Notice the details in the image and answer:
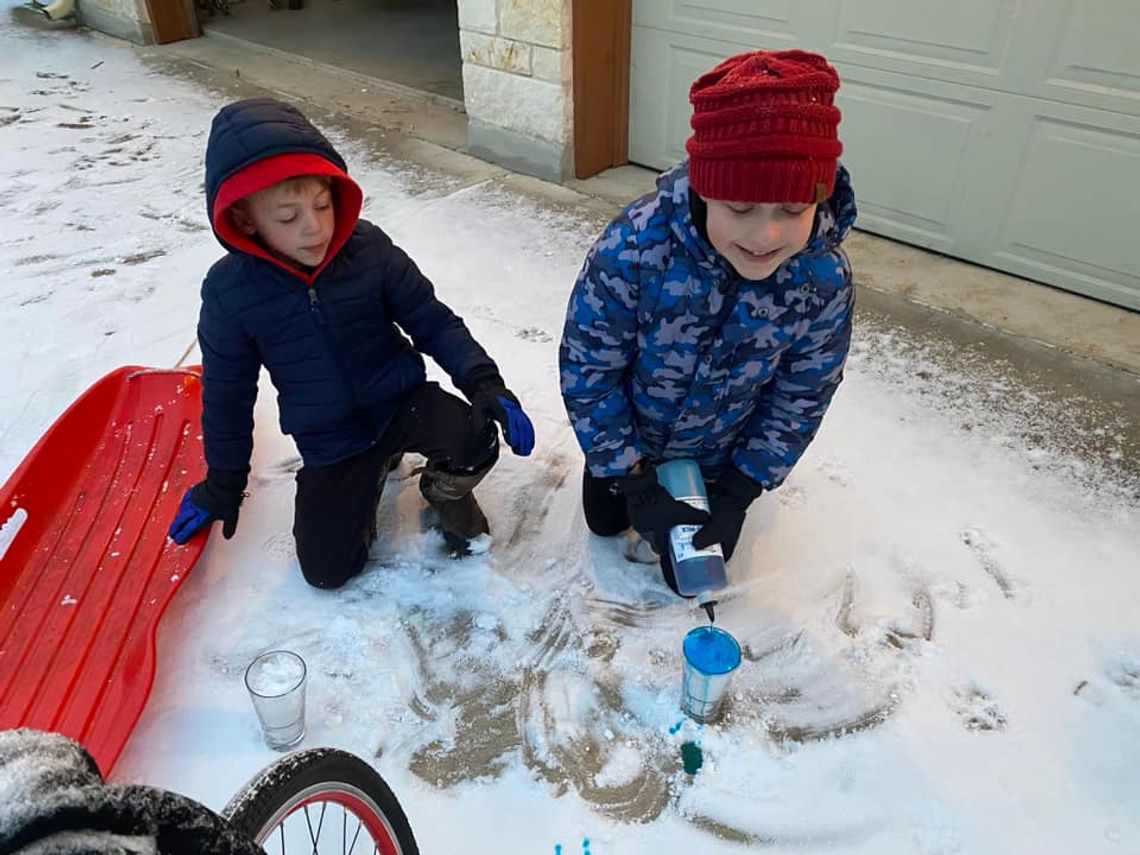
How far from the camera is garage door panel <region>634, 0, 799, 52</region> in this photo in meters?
3.32

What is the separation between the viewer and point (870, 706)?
1748mm

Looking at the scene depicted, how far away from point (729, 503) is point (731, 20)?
2.43m

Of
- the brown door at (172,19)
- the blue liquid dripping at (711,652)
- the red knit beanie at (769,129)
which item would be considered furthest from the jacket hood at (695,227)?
the brown door at (172,19)

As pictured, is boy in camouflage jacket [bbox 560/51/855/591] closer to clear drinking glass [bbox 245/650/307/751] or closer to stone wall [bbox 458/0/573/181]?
clear drinking glass [bbox 245/650/307/751]

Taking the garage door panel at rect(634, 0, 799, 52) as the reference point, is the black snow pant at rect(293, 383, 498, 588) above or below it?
below

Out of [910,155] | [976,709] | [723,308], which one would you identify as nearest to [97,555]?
[723,308]

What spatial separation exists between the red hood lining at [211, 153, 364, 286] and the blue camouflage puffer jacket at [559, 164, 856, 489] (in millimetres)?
491

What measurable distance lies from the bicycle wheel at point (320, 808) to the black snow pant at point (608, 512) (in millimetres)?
812

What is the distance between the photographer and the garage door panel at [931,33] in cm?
284

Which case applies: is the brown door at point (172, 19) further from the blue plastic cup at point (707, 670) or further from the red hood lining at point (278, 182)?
the blue plastic cup at point (707, 670)

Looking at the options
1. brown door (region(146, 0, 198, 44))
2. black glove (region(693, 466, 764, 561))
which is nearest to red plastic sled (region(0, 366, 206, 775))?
black glove (region(693, 466, 764, 561))

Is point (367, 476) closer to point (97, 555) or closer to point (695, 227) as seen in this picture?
point (97, 555)

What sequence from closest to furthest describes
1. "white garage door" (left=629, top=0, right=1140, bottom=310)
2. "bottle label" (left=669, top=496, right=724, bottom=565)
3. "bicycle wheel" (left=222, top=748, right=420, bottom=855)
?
"bicycle wheel" (left=222, top=748, right=420, bottom=855) → "bottle label" (left=669, top=496, right=724, bottom=565) → "white garage door" (left=629, top=0, right=1140, bottom=310)

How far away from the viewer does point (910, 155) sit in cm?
320
